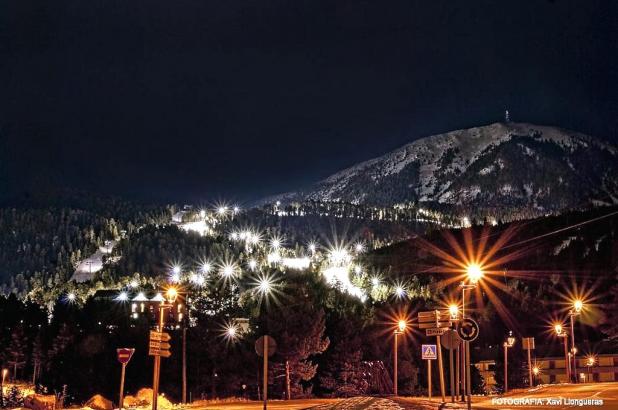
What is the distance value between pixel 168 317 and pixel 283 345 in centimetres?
2241

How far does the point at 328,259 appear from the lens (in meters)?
182

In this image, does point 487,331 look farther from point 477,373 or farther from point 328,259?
point 328,259

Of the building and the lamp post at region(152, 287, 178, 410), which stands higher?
the lamp post at region(152, 287, 178, 410)

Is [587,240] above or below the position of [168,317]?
above

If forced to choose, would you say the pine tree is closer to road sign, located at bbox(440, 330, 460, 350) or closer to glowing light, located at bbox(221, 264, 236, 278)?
glowing light, located at bbox(221, 264, 236, 278)

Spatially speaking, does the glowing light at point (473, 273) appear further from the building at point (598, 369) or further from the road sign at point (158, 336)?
the building at point (598, 369)

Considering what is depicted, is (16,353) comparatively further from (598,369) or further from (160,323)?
(598,369)

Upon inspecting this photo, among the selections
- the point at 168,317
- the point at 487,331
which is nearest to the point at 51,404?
the point at 168,317

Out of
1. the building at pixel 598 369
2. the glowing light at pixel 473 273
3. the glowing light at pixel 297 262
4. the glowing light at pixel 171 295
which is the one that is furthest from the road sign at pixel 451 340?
the glowing light at pixel 297 262

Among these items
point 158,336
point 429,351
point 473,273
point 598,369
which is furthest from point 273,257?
point 158,336

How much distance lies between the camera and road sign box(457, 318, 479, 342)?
58.3ft

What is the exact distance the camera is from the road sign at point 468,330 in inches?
700

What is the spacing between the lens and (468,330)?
17984 millimetres

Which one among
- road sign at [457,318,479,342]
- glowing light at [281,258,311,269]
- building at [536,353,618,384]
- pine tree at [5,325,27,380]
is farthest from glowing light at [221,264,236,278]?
road sign at [457,318,479,342]
